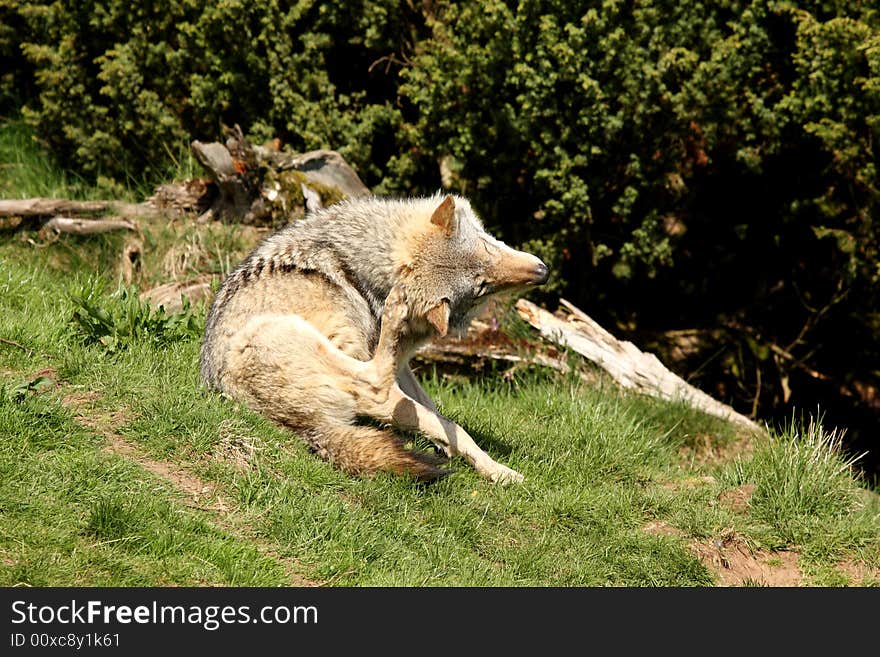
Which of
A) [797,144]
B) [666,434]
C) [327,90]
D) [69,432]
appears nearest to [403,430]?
[69,432]

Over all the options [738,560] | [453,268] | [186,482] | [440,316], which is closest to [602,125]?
[453,268]

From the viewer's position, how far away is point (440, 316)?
6.01 metres

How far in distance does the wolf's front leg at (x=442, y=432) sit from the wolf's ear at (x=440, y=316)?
490mm

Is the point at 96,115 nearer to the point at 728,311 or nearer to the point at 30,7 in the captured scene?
the point at 30,7

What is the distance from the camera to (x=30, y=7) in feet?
35.7

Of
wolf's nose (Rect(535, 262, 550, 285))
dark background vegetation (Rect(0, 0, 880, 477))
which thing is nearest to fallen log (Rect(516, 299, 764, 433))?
dark background vegetation (Rect(0, 0, 880, 477))

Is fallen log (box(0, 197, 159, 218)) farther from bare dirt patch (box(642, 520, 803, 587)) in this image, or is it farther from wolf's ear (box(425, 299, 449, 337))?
bare dirt patch (box(642, 520, 803, 587))

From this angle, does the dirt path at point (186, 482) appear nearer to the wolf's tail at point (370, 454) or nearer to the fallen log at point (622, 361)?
the wolf's tail at point (370, 454)

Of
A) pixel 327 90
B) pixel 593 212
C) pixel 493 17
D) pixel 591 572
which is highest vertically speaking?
pixel 493 17

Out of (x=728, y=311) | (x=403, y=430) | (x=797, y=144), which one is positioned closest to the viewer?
(x=403, y=430)

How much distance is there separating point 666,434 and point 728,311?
14.7ft

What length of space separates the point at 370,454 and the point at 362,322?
36.2 inches

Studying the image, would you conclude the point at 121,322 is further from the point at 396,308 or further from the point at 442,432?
the point at 442,432

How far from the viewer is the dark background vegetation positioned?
958cm
